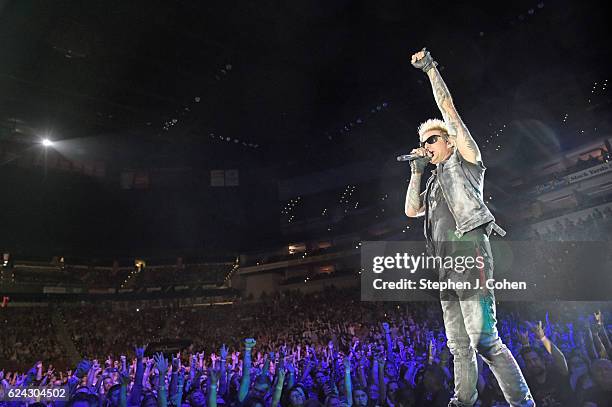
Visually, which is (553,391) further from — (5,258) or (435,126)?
(5,258)

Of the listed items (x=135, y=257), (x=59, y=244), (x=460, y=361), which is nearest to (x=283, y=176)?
(x=135, y=257)

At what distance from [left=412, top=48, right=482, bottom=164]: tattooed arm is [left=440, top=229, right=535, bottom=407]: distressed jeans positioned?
86 cm

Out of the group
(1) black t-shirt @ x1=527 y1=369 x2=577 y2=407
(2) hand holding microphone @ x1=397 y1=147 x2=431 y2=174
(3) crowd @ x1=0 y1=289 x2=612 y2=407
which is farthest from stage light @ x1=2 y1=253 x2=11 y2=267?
(1) black t-shirt @ x1=527 y1=369 x2=577 y2=407

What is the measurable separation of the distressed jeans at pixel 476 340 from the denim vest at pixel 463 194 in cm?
12

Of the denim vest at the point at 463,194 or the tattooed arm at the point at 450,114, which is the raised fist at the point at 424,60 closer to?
the tattooed arm at the point at 450,114

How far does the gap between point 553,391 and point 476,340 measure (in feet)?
6.52

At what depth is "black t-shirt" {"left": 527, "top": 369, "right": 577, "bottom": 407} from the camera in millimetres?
5148

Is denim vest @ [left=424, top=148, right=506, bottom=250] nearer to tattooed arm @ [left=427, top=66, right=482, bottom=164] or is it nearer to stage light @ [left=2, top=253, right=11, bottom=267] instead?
tattooed arm @ [left=427, top=66, right=482, bottom=164]

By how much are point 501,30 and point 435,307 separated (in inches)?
339

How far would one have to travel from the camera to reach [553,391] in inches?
207

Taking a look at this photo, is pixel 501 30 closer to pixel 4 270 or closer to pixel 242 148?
pixel 242 148

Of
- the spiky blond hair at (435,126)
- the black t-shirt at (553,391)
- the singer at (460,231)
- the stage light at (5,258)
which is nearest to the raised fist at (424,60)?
the singer at (460,231)

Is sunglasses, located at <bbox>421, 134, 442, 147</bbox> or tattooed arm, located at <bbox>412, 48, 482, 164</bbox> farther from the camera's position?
sunglasses, located at <bbox>421, 134, 442, 147</bbox>

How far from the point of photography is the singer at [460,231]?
4.07 metres
